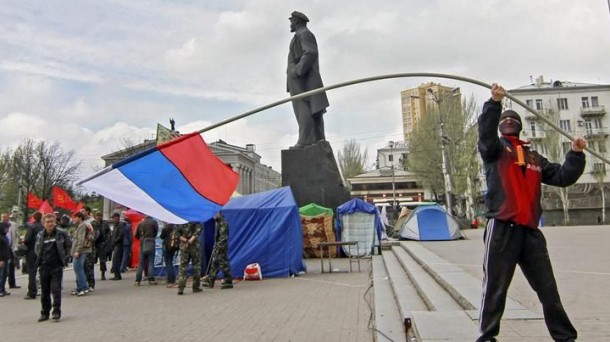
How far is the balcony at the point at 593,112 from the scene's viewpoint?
6122 centimetres

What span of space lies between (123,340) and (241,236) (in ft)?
21.4

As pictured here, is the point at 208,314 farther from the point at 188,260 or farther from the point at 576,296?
the point at 576,296

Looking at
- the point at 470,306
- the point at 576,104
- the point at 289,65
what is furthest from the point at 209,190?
the point at 576,104

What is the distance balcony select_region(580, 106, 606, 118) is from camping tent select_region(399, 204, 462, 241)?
49.3 meters

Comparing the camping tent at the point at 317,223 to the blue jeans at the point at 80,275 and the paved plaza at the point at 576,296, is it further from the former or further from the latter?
the blue jeans at the point at 80,275

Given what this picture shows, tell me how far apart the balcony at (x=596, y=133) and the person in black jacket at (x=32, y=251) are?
6342cm

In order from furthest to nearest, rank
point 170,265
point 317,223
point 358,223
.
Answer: point 358,223 < point 317,223 < point 170,265

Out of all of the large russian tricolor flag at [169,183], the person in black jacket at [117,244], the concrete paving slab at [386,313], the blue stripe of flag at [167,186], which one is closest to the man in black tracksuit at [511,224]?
the concrete paving slab at [386,313]

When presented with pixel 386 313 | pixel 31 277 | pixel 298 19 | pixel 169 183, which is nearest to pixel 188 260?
A: pixel 31 277

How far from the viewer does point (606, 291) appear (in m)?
6.81

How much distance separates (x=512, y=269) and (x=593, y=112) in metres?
67.9

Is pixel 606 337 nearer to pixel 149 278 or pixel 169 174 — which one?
pixel 169 174

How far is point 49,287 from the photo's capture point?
301 inches

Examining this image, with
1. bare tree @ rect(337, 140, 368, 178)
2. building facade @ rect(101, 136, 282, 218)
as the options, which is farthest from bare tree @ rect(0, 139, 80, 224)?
bare tree @ rect(337, 140, 368, 178)
